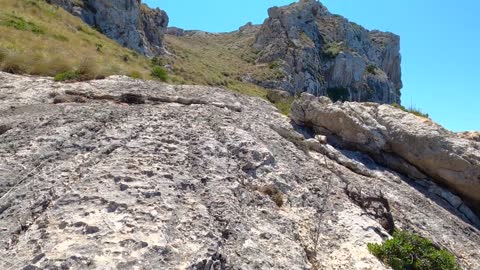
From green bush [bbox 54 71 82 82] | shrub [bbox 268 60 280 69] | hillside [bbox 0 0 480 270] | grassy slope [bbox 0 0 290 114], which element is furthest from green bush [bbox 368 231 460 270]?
shrub [bbox 268 60 280 69]

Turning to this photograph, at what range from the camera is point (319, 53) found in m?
106

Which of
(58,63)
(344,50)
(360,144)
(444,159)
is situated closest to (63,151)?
(58,63)

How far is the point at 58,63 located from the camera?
13070mm

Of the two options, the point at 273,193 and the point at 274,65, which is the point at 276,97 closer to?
the point at 273,193

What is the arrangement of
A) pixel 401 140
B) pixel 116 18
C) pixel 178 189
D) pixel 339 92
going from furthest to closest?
pixel 339 92, pixel 116 18, pixel 401 140, pixel 178 189

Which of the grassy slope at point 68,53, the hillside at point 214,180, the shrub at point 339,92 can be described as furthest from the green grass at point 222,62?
the hillside at point 214,180

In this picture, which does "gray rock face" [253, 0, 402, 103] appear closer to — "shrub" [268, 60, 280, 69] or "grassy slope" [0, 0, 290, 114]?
"shrub" [268, 60, 280, 69]

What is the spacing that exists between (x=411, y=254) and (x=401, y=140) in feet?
15.7

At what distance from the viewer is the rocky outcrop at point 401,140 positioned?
1112cm

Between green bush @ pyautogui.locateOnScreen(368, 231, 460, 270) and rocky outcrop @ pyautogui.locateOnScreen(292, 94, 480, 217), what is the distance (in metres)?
3.83

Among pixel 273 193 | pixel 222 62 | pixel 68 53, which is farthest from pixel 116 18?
pixel 273 193

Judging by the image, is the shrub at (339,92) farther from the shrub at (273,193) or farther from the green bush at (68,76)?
the shrub at (273,193)

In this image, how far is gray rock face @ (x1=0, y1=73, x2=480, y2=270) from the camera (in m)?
5.63

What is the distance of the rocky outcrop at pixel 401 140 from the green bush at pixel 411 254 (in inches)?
151
